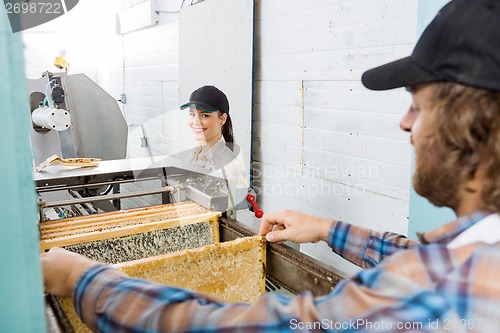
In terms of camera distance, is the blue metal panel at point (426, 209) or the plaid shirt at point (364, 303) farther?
the blue metal panel at point (426, 209)

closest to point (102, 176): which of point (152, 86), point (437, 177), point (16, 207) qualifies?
point (16, 207)

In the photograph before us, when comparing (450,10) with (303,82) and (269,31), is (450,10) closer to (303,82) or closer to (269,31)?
(303,82)

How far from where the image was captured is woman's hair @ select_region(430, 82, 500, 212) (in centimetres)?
65

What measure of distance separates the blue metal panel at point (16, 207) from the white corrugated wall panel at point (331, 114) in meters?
2.04

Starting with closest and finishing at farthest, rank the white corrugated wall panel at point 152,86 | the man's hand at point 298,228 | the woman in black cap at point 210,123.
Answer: the man's hand at point 298,228 → the woman in black cap at point 210,123 → the white corrugated wall panel at point 152,86

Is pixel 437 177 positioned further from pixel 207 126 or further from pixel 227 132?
pixel 227 132

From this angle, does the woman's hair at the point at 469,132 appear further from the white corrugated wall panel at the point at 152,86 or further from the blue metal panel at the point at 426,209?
the white corrugated wall panel at the point at 152,86

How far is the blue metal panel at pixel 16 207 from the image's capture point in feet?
1.67

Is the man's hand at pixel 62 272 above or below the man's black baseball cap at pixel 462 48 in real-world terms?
below

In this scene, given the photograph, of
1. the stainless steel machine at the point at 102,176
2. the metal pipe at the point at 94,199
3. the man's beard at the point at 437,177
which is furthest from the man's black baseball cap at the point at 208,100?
the man's beard at the point at 437,177

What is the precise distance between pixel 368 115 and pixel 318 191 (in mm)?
665

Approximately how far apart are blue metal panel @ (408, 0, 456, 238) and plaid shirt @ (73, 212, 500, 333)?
934mm

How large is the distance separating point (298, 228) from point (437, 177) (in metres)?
0.56

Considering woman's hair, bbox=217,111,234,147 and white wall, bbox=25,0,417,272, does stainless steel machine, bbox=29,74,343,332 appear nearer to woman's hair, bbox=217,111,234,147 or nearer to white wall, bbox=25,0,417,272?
woman's hair, bbox=217,111,234,147
